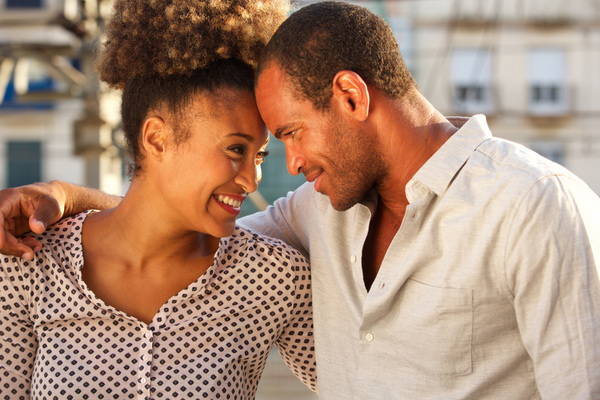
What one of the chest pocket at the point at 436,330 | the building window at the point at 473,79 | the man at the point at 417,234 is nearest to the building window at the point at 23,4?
the building window at the point at 473,79

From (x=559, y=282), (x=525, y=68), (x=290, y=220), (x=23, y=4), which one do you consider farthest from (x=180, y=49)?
(x=23, y=4)

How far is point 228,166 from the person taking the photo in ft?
7.07

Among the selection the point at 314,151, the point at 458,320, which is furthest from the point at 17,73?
the point at 458,320

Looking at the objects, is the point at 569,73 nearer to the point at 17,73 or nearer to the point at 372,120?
the point at 17,73

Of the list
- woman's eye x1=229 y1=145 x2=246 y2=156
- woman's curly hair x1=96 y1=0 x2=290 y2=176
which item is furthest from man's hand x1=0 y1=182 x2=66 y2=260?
woman's eye x1=229 y1=145 x2=246 y2=156

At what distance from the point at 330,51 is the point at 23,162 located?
13791 millimetres

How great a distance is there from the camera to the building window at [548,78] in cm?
1509

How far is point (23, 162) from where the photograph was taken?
48.6 feet

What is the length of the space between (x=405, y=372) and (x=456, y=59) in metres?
13.8

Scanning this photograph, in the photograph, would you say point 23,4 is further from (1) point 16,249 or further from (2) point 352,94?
(2) point 352,94

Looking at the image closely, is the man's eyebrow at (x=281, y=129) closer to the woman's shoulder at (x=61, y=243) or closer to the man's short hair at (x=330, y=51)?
the man's short hair at (x=330, y=51)

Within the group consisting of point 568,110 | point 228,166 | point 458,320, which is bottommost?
point 568,110

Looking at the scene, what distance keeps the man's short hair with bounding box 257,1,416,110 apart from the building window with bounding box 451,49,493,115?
1322 centimetres

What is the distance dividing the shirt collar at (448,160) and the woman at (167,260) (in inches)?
19.2
